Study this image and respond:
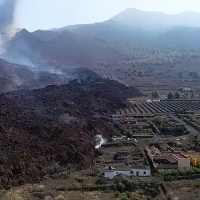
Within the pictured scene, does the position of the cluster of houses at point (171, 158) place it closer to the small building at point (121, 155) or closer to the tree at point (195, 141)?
the small building at point (121, 155)

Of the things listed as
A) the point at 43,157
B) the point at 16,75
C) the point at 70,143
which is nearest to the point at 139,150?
the point at 70,143

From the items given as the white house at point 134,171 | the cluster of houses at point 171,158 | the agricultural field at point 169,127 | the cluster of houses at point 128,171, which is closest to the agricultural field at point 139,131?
the agricultural field at point 169,127

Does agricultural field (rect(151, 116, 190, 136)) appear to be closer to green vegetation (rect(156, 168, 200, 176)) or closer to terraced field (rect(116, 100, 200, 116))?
terraced field (rect(116, 100, 200, 116))

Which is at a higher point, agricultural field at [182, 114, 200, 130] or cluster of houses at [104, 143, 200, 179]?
cluster of houses at [104, 143, 200, 179]

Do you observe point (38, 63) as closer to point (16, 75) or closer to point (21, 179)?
point (16, 75)

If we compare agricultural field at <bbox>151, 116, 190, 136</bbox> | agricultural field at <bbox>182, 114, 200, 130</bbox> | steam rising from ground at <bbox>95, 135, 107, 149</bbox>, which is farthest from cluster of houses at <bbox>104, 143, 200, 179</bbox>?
agricultural field at <bbox>182, 114, 200, 130</bbox>

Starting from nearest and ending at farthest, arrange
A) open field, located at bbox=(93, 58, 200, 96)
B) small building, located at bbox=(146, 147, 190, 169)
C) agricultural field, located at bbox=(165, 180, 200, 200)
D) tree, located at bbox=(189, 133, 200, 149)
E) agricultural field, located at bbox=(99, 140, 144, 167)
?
1. agricultural field, located at bbox=(165, 180, 200, 200)
2. small building, located at bbox=(146, 147, 190, 169)
3. agricultural field, located at bbox=(99, 140, 144, 167)
4. tree, located at bbox=(189, 133, 200, 149)
5. open field, located at bbox=(93, 58, 200, 96)

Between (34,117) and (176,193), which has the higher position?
(34,117)

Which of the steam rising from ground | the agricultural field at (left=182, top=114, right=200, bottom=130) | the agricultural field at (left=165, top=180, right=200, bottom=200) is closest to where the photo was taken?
the agricultural field at (left=165, top=180, right=200, bottom=200)

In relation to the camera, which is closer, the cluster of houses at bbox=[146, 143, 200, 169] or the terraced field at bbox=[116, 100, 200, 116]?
the cluster of houses at bbox=[146, 143, 200, 169]
